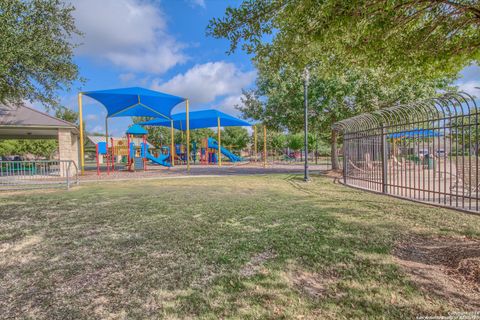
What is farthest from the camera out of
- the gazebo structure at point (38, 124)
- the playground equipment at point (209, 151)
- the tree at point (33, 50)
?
the playground equipment at point (209, 151)

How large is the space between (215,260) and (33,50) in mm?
9672

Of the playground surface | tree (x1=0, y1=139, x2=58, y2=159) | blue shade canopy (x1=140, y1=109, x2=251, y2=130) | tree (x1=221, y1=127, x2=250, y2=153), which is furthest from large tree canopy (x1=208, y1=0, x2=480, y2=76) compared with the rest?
tree (x1=0, y1=139, x2=58, y2=159)

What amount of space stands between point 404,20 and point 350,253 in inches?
130

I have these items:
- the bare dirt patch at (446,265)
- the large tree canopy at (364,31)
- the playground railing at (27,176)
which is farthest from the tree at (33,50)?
the bare dirt patch at (446,265)

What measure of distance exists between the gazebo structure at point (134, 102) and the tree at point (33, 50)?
10.9ft

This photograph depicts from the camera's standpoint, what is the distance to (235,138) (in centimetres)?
4597

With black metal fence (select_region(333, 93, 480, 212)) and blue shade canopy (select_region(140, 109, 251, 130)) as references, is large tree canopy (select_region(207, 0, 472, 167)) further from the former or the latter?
blue shade canopy (select_region(140, 109, 251, 130))

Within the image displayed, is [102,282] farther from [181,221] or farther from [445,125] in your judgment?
[445,125]

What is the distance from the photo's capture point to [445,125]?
4.51 m

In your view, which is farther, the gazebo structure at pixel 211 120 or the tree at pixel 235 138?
the tree at pixel 235 138

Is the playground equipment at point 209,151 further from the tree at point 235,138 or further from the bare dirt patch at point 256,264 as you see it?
the bare dirt patch at point 256,264

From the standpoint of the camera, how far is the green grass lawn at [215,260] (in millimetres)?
2639

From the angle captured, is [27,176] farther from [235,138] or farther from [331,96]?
[235,138]

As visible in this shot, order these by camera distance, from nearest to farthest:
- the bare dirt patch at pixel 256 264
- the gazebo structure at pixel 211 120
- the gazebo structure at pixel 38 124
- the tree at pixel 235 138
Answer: the bare dirt patch at pixel 256 264
the gazebo structure at pixel 38 124
the gazebo structure at pixel 211 120
the tree at pixel 235 138
